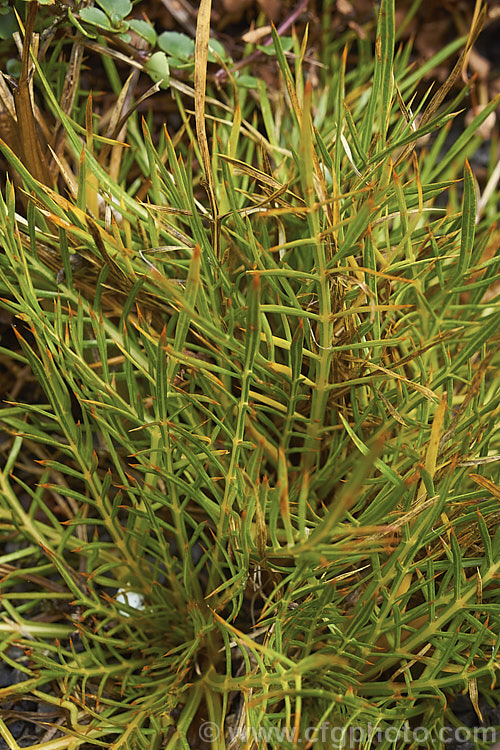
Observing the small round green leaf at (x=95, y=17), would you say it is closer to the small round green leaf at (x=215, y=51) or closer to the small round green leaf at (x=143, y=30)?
the small round green leaf at (x=143, y=30)

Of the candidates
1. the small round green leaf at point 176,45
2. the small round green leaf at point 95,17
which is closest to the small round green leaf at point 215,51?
the small round green leaf at point 176,45

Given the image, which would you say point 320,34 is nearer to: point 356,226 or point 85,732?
point 356,226

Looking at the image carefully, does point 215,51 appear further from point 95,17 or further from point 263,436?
point 263,436

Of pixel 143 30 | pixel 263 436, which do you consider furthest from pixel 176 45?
pixel 263 436

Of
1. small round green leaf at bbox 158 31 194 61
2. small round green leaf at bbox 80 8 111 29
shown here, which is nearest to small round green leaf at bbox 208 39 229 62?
small round green leaf at bbox 158 31 194 61

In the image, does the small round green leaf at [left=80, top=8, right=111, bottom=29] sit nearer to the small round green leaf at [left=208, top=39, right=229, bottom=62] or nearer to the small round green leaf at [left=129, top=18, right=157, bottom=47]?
the small round green leaf at [left=129, top=18, right=157, bottom=47]

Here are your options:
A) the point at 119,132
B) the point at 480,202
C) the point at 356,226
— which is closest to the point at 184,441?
the point at 356,226

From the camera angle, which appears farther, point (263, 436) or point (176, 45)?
point (176, 45)
